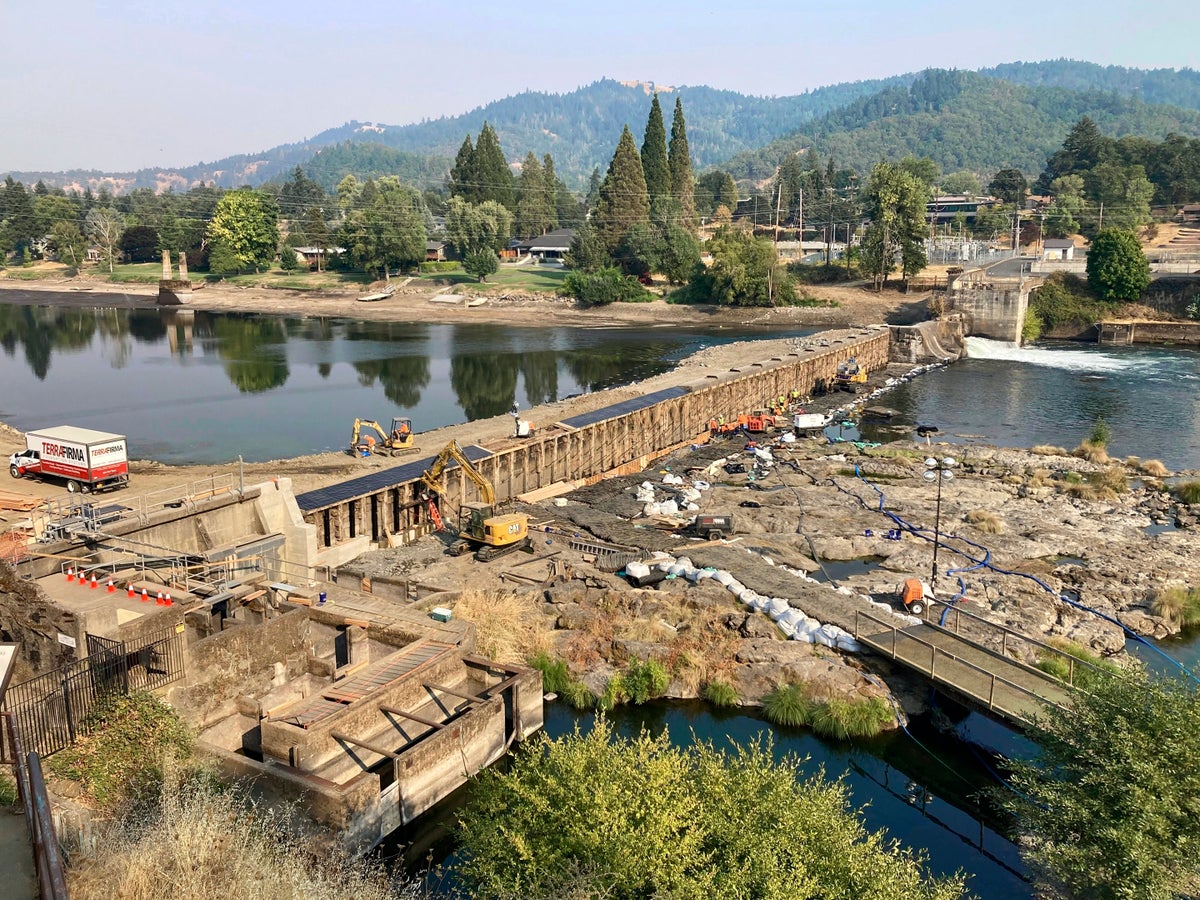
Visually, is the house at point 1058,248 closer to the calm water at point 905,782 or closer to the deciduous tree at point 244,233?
the calm water at point 905,782

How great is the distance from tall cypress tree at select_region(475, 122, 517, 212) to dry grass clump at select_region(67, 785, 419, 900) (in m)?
161

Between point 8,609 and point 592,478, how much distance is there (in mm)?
32004

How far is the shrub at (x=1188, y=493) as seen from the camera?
49.2 m

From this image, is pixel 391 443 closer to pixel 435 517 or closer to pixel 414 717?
pixel 435 517

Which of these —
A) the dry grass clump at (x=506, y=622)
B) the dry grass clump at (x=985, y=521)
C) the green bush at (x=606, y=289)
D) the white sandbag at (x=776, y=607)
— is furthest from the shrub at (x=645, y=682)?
the green bush at (x=606, y=289)

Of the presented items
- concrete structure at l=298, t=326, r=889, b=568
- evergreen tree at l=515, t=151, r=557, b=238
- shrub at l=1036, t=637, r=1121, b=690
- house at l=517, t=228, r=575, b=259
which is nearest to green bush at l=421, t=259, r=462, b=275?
house at l=517, t=228, r=575, b=259

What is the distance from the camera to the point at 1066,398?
261 feet

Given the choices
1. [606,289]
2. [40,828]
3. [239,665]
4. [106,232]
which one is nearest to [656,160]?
[606,289]

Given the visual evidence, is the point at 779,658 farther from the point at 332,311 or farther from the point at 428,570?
the point at 332,311

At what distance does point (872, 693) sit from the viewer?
28.7 m

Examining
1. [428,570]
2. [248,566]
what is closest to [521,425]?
[428,570]

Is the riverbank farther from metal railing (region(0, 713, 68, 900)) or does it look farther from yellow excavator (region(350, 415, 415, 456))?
metal railing (region(0, 713, 68, 900))

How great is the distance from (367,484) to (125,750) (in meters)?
→ 21.0

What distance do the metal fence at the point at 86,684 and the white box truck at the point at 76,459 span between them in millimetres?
Result: 18135
